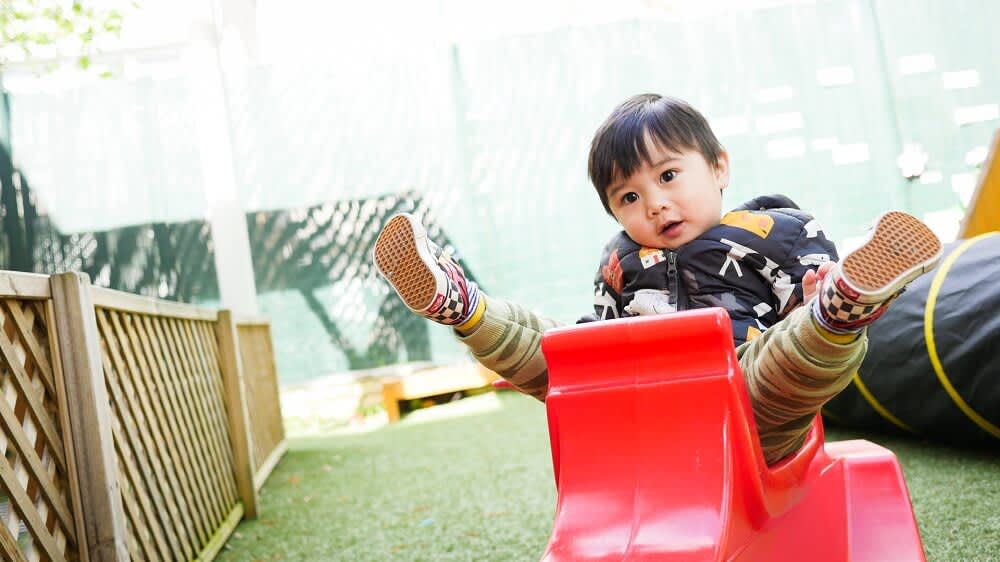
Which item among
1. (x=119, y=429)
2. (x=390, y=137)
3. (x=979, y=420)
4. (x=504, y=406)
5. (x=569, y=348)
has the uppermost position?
(x=390, y=137)

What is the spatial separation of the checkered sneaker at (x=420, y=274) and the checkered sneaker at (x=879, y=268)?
48 cm

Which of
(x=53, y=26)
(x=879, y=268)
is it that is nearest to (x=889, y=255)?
(x=879, y=268)

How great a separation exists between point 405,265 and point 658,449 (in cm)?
44

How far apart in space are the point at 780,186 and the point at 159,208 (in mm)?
3395

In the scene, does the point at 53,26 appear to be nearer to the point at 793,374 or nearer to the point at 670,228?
the point at 670,228

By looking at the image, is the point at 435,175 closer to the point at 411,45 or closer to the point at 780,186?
the point at 411,45

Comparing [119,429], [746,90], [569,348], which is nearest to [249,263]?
[746,90]

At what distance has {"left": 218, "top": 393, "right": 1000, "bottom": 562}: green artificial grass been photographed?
1.79 metres

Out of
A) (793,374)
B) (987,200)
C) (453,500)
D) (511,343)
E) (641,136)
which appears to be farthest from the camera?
(987,200)

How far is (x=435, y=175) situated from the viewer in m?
5.14

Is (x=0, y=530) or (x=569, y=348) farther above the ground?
(x=569, y=348)

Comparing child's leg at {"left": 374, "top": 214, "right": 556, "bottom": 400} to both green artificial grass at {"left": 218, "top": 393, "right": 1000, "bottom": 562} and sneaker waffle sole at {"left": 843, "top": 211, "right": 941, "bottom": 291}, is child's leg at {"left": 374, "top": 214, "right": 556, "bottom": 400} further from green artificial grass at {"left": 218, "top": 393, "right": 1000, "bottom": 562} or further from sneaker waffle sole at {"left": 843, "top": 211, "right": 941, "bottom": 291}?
green artificial grass at {"left": 218, "top": 393, "right": 1000, "bottom": 562}

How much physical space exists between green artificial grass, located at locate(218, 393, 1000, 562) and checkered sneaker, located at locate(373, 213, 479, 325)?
82 cm

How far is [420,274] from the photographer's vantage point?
3.95 ft
